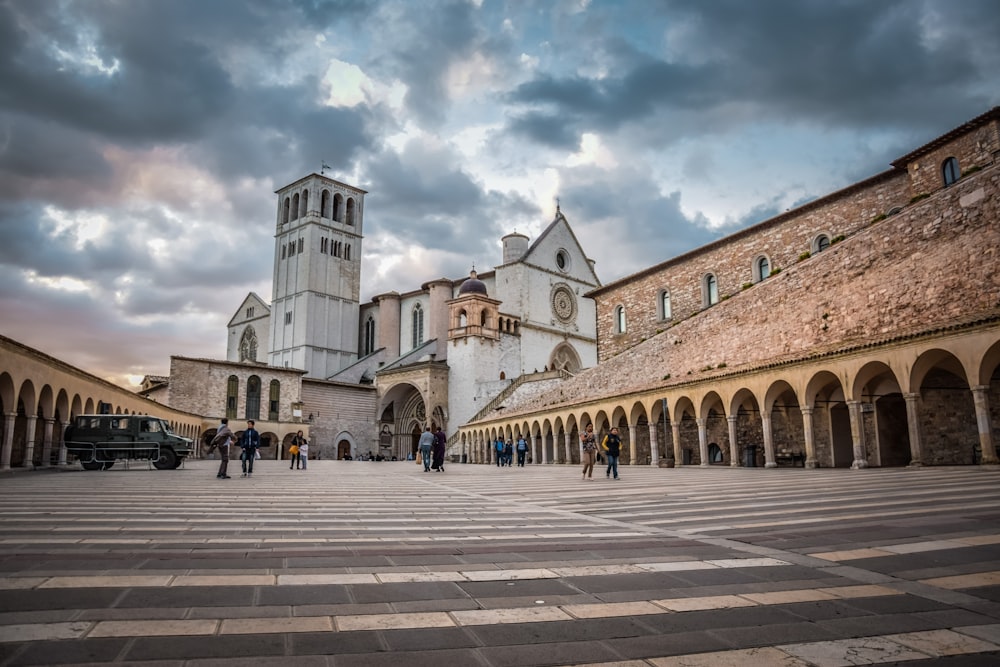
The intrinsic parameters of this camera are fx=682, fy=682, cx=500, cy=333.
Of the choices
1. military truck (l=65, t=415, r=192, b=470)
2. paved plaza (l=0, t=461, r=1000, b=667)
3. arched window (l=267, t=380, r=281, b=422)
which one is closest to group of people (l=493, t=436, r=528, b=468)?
military truck (l=65, t=415, r=192, b=470)

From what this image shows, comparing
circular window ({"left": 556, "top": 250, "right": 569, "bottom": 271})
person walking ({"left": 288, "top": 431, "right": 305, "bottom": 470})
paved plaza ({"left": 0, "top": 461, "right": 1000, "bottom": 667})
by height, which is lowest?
paved plaza ({"left": 0, "top": 461, "right": 1000, "bottom": 667})

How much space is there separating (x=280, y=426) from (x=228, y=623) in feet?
165

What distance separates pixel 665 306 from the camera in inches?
1538

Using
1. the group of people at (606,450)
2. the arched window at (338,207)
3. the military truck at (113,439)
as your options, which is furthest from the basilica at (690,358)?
the group of people at (606,450)

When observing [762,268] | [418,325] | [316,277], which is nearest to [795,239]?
[762,268]

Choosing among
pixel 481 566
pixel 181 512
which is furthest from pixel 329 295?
pixel 481 566

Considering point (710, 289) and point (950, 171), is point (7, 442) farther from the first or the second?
point (950, 171)

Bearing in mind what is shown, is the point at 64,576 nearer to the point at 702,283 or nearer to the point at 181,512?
the point at 181,512

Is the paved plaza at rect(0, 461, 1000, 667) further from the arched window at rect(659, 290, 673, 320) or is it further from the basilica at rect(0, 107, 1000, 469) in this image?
the arched window at rect(659, 290, 673, 320)

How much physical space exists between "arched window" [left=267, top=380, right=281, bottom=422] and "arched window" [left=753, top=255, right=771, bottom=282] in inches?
1387

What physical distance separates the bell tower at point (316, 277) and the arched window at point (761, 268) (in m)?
44.8

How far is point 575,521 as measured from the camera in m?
7.97

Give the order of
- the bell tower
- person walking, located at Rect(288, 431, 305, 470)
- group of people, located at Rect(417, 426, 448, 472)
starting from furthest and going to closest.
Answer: the bell tower < person walking, located at Rect(288, 431, 305, 470) < group of people, located at Rect(417, 426, 448, 472)

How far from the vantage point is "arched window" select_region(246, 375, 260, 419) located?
5047 cm
